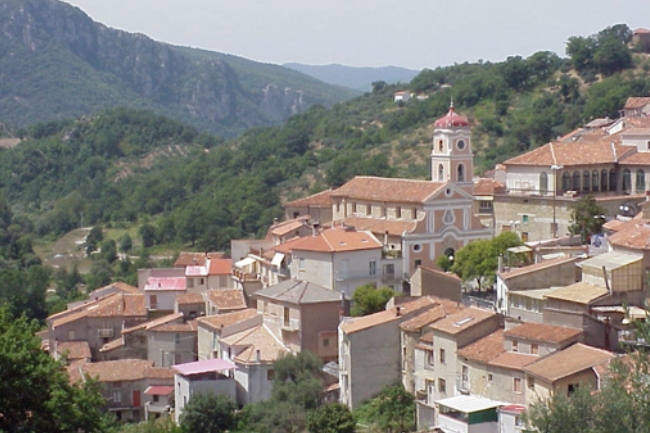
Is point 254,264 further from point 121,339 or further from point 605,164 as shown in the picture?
point 605,164

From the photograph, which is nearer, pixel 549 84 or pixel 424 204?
pixel 424 204

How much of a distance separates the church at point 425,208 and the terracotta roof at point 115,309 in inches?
335

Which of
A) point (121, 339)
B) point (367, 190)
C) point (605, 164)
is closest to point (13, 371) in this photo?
point (121, 339)

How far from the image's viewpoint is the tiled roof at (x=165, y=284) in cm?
5356

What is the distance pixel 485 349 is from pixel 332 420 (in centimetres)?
495

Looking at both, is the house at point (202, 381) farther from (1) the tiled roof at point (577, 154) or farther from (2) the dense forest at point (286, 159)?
(2) the dense forest at point (286, 159)

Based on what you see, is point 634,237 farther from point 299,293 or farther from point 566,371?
point 299,293

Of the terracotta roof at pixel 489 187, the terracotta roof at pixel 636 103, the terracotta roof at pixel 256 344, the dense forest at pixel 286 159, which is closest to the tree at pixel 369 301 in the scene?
the terracotta roof at pixel 256 344

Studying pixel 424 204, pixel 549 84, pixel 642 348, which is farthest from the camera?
pixel 549 84

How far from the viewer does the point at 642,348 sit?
26.8m

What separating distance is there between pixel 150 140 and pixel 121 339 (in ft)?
310

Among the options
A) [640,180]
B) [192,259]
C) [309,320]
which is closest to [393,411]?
[309,320]

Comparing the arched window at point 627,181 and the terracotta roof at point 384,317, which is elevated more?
the arched window at point 627,181

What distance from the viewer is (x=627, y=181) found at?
2072 inches
